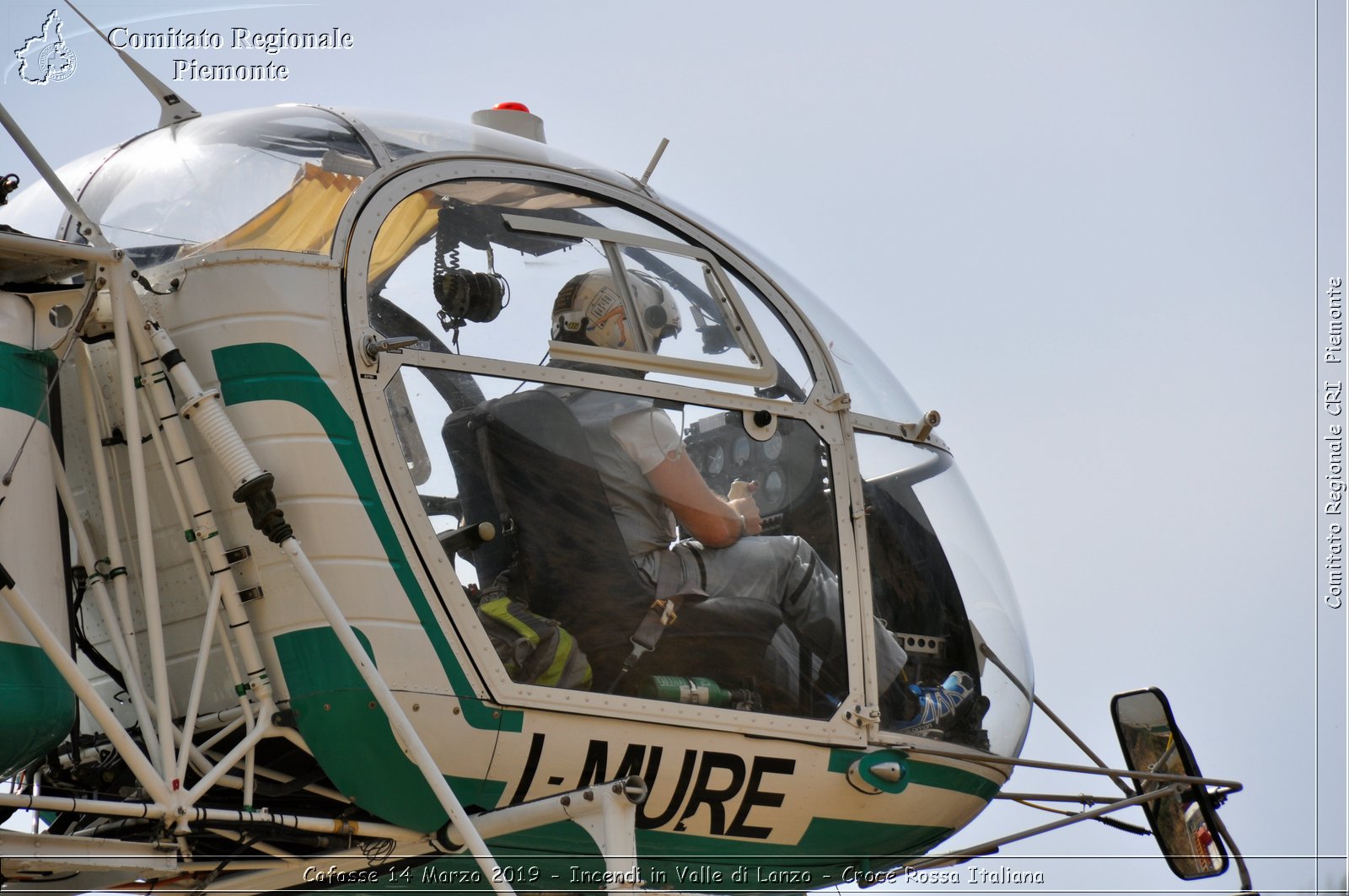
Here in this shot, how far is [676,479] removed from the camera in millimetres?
6066

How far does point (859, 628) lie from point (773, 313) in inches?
54.1

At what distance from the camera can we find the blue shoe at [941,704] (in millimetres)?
6426

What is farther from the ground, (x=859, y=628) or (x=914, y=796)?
(x=859, y=628)

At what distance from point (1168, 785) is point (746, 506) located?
2.25 meters

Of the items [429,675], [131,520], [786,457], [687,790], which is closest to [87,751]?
[131,520]

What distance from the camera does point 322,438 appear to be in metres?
5.46

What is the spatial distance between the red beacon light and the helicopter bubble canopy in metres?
0.40

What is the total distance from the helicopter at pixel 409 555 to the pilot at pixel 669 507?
0.16 ft

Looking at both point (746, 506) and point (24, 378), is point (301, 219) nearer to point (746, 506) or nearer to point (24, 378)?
point (24, 378)

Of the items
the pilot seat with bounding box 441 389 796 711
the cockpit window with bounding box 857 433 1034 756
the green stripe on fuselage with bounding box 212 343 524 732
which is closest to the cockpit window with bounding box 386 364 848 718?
the pilot seat with bounding box 441 389 796 711

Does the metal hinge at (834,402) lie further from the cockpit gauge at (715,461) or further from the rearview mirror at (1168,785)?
the rearview mirror at (1168,785)

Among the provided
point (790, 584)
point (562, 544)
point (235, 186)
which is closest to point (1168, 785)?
point (790, 584)

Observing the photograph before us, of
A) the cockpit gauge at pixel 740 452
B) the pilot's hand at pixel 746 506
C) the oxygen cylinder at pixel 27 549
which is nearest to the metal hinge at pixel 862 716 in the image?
the pilot's hand at pixel 746 506

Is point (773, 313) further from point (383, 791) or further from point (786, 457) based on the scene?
point (383, 791)
